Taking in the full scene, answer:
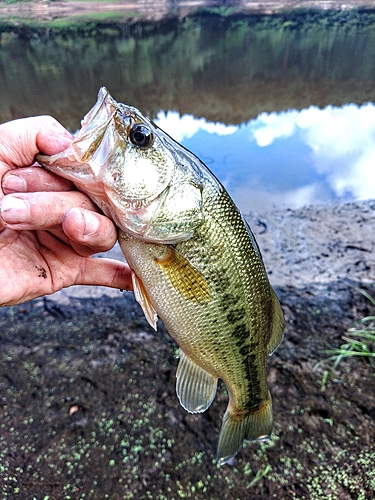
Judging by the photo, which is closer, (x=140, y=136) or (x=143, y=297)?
(x=140, y=136)

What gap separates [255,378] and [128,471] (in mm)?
1603

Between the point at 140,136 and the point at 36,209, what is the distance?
1.87 ft

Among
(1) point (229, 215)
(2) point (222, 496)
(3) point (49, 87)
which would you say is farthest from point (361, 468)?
(3) point (49, 87)

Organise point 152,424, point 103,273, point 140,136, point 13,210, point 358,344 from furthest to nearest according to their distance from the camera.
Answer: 1. point 358,344
2. point 152,424
3. point 103,273
4. point 140,136
5. point 13,210

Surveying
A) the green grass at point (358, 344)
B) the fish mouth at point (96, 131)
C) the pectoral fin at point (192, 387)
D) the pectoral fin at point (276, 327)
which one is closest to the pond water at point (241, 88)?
the green grass at point (358, 344)

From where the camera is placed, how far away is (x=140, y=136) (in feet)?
5.75

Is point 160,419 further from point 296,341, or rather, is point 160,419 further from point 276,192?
point 276,192

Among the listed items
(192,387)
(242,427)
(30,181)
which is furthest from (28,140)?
(242,427)

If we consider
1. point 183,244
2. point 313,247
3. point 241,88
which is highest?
point 183,244

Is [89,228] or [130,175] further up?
[130,175]

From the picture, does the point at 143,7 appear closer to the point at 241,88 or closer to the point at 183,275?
the point at 241,88

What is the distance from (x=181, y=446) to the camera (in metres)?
3.22

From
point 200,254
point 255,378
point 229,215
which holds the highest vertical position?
A: point 229,215

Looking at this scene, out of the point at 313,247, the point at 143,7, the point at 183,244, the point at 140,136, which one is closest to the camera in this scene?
the point at 140,136
